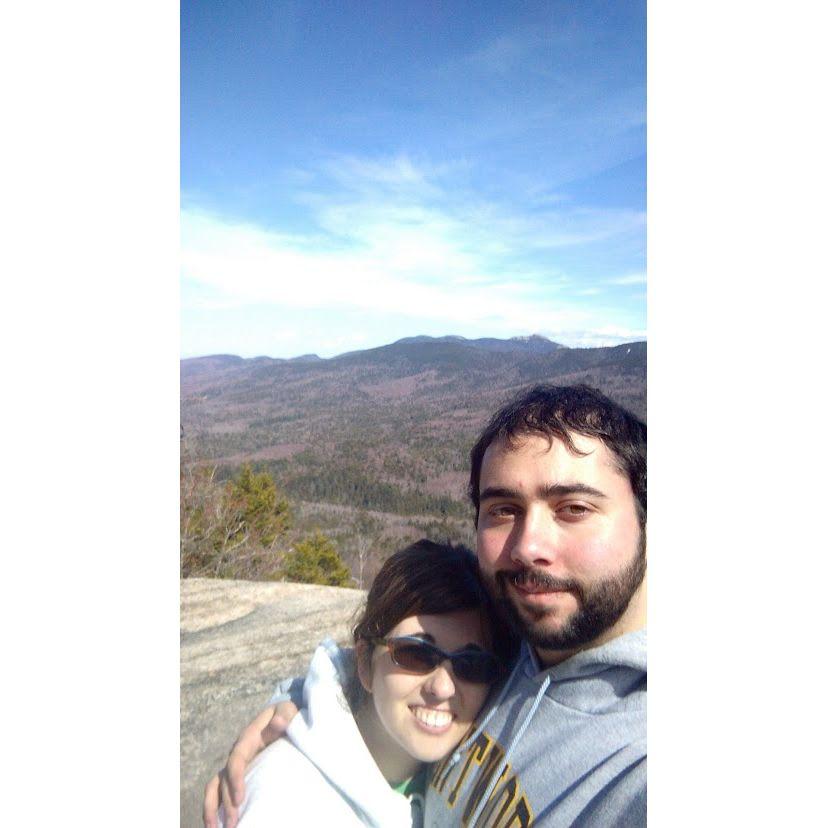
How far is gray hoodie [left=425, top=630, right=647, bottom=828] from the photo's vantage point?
124cm

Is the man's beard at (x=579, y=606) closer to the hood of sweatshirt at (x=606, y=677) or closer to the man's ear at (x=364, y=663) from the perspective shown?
the hood of sweatshirt at (x=606, y=677)

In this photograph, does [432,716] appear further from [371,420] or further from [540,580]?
[371,420]

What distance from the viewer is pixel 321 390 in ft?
5.86

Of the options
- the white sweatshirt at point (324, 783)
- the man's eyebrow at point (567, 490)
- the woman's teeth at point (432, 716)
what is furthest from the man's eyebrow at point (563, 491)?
the white sweatshirt at point (324, 783)

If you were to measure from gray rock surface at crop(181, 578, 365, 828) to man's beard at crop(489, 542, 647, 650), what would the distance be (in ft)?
1.32

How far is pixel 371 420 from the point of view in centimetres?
174

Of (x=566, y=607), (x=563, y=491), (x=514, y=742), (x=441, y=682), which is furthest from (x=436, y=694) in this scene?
(x=563, y=491)

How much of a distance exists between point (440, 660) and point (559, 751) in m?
0.25

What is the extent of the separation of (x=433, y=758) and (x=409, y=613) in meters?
0.27
